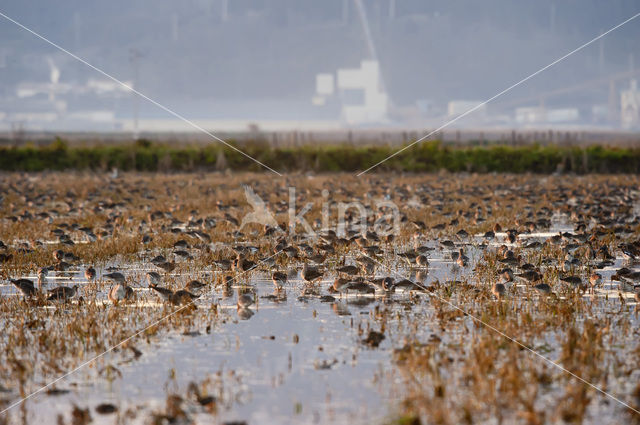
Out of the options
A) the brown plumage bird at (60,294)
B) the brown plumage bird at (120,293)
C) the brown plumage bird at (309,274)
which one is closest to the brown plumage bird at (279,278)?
the brown plumage bird at (309,274)

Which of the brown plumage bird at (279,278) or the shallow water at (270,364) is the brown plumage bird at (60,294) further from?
the brown plumage bird at (279,278)

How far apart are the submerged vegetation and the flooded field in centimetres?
2460

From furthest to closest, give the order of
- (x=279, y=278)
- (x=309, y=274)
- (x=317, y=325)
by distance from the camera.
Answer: (x=309, y=274) < (x=279, y=278) < (x=317, y=325)

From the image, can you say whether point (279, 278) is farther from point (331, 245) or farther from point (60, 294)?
point (331, 245)

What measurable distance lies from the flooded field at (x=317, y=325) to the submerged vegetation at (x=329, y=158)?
24601 millimetres

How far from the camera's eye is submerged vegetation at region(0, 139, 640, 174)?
138 feet

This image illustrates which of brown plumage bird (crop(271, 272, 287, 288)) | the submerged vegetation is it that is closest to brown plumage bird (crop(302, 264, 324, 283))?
brown plumage bird (crop(271, 272, 287, 288))

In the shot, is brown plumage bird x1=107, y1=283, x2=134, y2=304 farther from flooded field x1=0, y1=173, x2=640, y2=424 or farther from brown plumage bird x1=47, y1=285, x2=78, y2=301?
brown plumage bird x1=47, y1=285, x2=78, y2=301

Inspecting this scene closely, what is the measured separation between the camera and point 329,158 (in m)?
43.9

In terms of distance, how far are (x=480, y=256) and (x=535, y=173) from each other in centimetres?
3015

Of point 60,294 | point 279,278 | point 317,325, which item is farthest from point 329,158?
point 317,325

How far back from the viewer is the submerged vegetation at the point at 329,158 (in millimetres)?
41969

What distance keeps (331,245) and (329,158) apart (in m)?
29.9

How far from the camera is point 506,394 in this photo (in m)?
6.27
